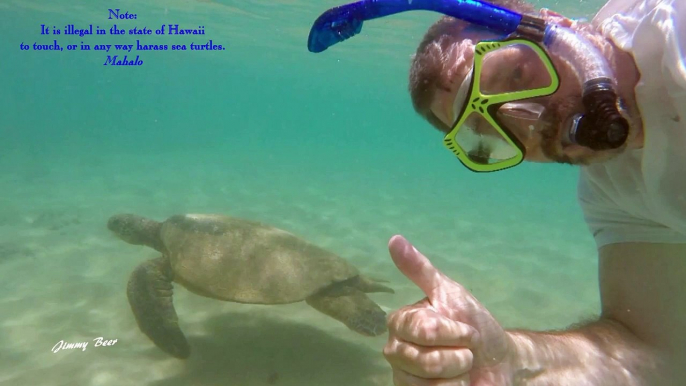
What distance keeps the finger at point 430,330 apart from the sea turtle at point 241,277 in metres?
2.85

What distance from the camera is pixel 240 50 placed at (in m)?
32.1

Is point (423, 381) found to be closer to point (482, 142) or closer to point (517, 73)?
point (482, 142)

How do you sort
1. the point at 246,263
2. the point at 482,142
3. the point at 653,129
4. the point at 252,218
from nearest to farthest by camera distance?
the point at 653,129 < the point at 482,142 < the point at 246,263 < the point at 252,218

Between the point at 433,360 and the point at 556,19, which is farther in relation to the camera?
the point at 556,19

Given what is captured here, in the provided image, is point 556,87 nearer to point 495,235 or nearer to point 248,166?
point 495,235

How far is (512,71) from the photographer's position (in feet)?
6.01

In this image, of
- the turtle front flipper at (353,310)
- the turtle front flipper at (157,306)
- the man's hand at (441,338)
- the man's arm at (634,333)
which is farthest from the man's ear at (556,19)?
the turtle front flipper at (157,306)

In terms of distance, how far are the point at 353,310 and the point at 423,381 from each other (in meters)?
3.06

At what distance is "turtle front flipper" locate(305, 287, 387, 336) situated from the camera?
401cm

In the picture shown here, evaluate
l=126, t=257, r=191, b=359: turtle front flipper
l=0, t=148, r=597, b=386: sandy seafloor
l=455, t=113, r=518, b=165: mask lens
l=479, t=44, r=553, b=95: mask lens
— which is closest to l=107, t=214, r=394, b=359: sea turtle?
l=126, t=257, r=191, b=359: turtle front flipper

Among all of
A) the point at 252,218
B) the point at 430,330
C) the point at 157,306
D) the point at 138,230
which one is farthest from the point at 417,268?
the point at 252,218

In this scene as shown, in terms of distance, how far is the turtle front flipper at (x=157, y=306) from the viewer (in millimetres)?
3879

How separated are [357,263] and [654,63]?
5.70m

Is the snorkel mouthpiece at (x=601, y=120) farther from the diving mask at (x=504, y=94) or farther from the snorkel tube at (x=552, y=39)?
the diving mask at (x=504, y=94)
